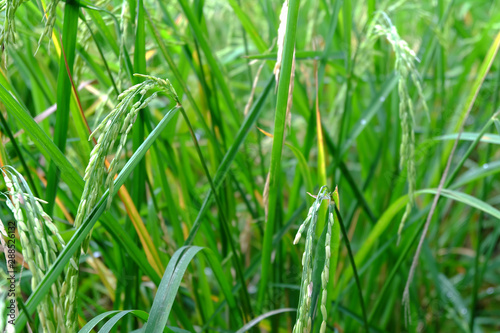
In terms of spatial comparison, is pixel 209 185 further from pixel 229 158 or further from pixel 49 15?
pixel 49 15

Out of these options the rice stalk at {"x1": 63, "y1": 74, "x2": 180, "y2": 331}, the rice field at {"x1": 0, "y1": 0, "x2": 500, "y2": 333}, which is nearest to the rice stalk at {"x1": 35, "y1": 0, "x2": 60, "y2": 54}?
the rice field at {"x1": 0, "y1": 0, "x2": 500, "y2": 333}

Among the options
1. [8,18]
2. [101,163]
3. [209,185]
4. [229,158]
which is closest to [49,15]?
[8,18]

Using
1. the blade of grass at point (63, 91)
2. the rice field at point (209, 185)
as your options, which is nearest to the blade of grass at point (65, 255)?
the rice field at point (209, 185)

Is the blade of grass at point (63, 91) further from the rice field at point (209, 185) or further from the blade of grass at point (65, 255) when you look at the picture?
the blade of grass at point (65, 255)

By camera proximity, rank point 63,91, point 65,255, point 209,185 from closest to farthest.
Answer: point 65,255
point 63,91
point 209,185

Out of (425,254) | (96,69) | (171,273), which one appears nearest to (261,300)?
(171,273)

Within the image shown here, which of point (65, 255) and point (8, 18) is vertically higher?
point (8, 18)

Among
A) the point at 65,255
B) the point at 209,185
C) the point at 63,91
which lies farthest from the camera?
the point at 209,185

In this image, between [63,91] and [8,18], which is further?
[63,91]
